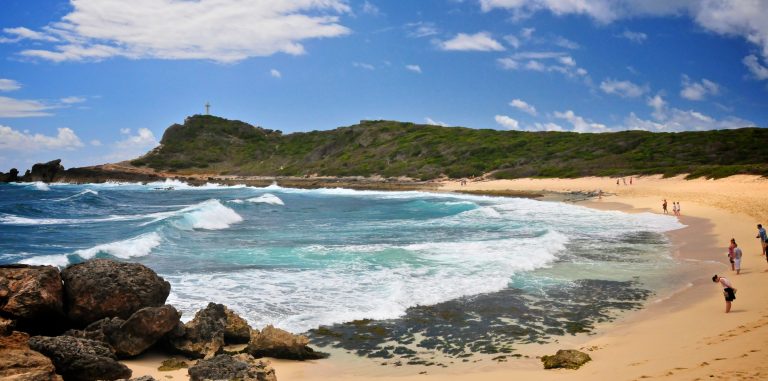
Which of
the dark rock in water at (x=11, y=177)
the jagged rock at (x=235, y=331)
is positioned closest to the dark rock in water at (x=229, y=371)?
the jagged rock at (x=235, y=331)

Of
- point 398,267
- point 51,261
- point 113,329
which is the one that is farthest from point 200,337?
point 51,261

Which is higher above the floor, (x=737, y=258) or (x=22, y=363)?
(x=737, y=258)

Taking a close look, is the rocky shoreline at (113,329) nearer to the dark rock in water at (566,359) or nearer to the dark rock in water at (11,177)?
the dark rock in water at (566,359)

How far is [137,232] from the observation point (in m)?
27.9

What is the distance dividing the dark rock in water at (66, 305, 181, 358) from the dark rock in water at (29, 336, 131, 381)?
1137mm

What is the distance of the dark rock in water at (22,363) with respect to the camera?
7059mm

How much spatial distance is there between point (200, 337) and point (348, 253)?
37.5ft

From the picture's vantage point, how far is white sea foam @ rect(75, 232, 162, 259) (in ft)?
67.9

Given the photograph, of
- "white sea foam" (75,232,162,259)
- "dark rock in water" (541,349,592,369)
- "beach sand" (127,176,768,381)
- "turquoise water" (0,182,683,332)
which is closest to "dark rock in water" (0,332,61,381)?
"beach sand" (127,176,768,381)

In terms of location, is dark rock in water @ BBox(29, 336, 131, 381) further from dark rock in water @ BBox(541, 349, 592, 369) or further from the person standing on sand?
the person standing on sand

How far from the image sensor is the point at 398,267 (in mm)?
18484

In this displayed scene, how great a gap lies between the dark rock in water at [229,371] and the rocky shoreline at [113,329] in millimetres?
15

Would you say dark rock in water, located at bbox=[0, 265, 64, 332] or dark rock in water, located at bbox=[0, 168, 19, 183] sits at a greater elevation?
dark rock in water, located at bbox=[0, 168, 19, 183]

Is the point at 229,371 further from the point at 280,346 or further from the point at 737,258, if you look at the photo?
the point at 737,258
